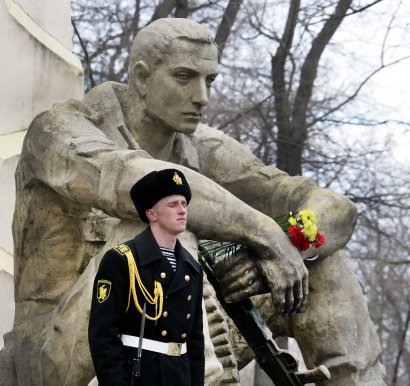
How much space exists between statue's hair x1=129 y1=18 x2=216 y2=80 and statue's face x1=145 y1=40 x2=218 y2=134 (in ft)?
0.10

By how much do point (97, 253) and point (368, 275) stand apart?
15.3 meters

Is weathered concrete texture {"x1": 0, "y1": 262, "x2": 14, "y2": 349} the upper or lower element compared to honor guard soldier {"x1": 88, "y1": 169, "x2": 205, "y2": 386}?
lower

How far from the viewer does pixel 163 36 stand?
8008 millimetres

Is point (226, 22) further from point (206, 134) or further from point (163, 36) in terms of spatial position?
point (163, 36)

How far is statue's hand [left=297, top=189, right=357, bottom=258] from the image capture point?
8.09m

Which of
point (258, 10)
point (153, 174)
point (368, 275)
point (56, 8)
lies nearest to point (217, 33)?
point (258, 10)

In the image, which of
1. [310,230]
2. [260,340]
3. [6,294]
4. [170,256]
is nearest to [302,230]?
[310,230]

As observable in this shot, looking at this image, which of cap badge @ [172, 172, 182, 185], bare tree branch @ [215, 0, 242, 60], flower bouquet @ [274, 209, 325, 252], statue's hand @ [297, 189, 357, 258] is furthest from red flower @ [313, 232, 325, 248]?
bare tree branch @ [215, 0, 242, 60]

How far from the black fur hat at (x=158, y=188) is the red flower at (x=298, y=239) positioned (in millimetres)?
1460

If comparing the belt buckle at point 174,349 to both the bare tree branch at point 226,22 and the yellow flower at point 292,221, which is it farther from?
the bare tree branch at point 226,22

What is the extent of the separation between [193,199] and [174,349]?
1.18m

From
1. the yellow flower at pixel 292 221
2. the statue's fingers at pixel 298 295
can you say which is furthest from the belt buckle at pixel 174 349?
the yellow flower at pixel 292 221

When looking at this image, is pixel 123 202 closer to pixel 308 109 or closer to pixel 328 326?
pixel 328 326

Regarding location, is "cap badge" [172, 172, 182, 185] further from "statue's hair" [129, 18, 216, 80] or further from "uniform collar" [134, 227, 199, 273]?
"statue's hair" [129, 18, 216, 80]
